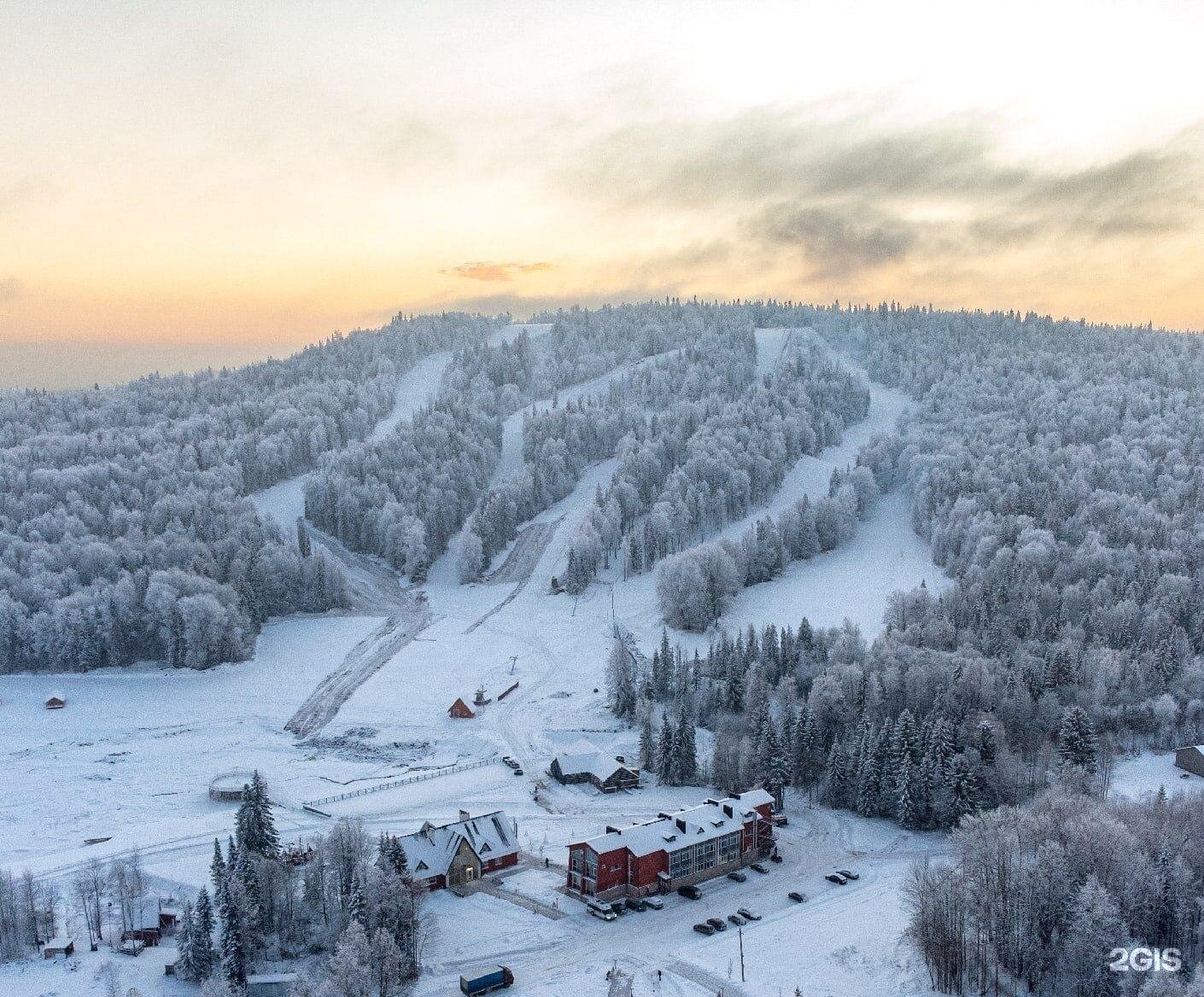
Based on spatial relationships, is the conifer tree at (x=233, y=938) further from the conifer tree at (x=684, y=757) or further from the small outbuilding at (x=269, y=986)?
the conifer tree at (x=684, y=757)

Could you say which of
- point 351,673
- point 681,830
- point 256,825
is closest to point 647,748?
point 681,830

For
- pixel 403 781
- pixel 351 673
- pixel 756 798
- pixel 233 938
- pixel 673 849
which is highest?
pixel 233 938

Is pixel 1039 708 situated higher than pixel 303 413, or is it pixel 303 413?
pixel 303 413

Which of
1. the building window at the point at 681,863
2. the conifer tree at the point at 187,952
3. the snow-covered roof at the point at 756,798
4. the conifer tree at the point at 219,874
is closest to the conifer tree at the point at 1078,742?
the snow-covered roof at the point at 756,798

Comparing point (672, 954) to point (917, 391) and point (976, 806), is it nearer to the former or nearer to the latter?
point (976, 806)

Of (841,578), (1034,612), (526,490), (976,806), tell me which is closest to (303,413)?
(526,490)

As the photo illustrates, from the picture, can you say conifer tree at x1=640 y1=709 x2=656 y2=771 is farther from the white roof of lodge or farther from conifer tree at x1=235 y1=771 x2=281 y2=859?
conifer tree at x1=235 y1=771 x2=281 y2=859

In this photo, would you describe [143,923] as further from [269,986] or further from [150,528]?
[150,528]
